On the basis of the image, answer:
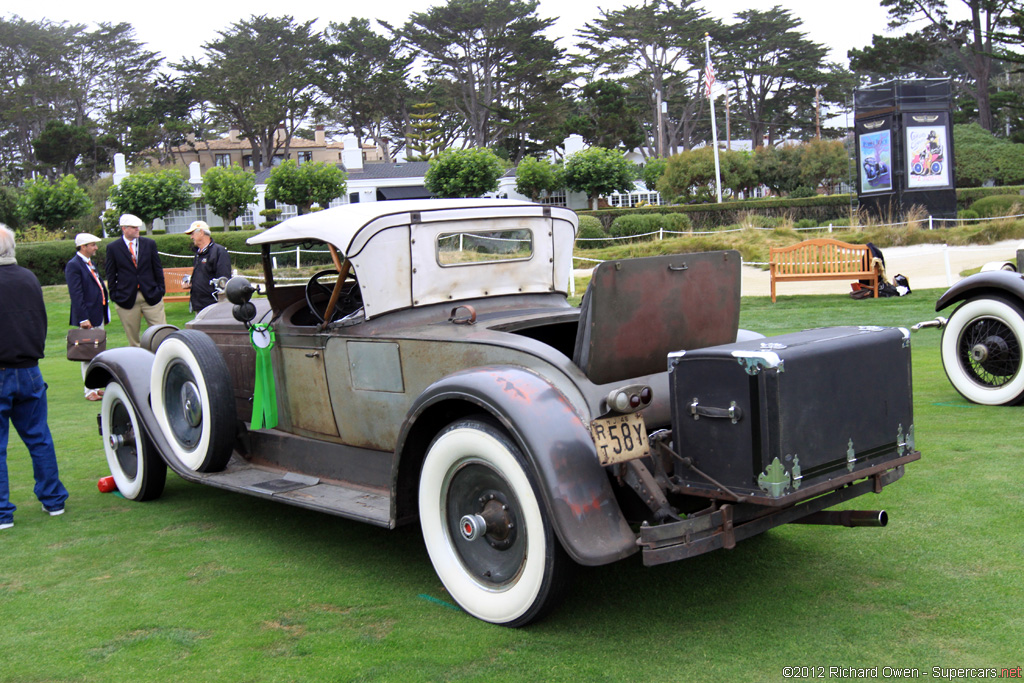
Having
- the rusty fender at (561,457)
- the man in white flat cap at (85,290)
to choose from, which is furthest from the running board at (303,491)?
the man in white flat cap at (85,290)

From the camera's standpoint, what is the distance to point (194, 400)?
5.02 meters

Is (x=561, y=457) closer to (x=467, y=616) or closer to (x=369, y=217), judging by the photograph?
(x=467, y=616)

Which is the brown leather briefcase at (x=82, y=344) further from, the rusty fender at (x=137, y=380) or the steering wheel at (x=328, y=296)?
the steering wheel at (x=328, y=296)

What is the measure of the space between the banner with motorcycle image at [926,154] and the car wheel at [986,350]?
24.3 meters

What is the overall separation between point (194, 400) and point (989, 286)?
5804 millimetres

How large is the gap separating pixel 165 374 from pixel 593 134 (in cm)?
6004

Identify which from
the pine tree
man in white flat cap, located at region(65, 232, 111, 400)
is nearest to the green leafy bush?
man in white flat cap, located at region(65, 232, 111, 400)

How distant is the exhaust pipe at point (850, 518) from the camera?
10.7 ft

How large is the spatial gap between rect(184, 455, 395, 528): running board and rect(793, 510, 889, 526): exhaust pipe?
1.76 metres

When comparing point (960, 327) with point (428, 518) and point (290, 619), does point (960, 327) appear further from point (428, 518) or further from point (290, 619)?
point (290, 619)

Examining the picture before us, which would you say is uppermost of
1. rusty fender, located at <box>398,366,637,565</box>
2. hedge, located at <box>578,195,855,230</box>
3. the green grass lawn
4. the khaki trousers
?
hedge, located at <box>578,195,855,230</box>

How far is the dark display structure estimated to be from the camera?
2839 cm

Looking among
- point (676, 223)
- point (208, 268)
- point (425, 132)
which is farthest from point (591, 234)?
point (425, 132)

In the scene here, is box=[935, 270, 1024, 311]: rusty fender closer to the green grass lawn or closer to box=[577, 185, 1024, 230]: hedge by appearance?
the green grass lawn
